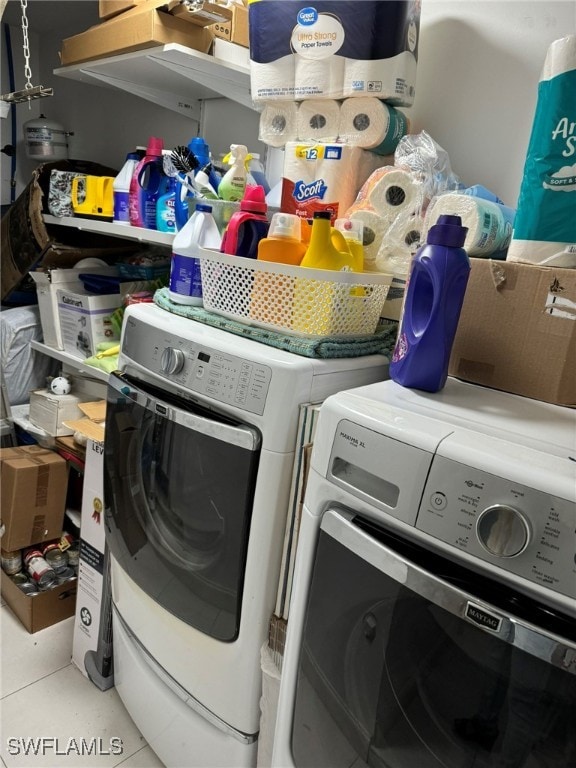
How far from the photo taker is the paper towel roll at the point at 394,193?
1269 millimetres

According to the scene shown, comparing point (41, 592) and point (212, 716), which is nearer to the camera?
point (212, 716)

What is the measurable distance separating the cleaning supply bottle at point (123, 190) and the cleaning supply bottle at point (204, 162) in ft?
0.94

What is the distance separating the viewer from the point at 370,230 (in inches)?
52.7

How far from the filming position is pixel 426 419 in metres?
0.80

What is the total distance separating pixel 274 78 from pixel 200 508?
3.82ft

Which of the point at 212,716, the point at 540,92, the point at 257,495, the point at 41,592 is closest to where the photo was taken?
the point at 540,92

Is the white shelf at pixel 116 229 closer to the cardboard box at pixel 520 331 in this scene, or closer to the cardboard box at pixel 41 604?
the cardboard box at pixel 520 331

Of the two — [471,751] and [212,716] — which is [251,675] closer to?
[212,716]

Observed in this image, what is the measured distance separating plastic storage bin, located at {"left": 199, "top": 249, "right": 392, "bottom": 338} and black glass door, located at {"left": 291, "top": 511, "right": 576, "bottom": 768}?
0.47m

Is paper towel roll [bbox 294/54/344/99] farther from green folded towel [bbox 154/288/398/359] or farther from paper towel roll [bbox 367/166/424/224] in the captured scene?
green folded towel [bbox 154/288/398/359]

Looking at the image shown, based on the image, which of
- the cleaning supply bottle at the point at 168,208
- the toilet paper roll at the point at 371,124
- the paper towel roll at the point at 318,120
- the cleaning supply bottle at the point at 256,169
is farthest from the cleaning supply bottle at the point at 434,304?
the cleaning supply bottle at the point at 168,208

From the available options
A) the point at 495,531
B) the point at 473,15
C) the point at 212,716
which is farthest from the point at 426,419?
the point at 473,15

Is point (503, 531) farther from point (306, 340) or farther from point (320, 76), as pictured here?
A: point (320, 76)

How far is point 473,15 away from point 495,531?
4.51 feet
